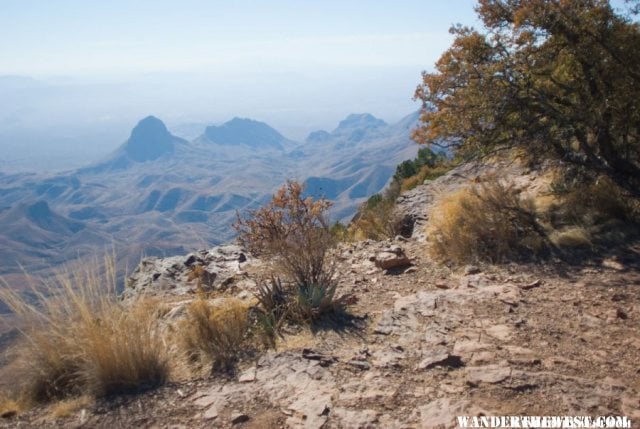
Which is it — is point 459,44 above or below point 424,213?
above

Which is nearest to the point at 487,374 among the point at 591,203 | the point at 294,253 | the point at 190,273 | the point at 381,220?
the point at 294,253

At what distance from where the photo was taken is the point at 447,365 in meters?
4.18

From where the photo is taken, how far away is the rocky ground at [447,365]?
358 centimetres

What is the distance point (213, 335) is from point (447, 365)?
2.52 meters

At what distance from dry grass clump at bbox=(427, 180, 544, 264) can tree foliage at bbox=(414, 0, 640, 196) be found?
86 centimetres

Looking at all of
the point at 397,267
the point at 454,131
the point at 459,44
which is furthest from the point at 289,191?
the point at 459,44

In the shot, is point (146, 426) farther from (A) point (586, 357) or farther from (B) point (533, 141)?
(B) point (533, 141)

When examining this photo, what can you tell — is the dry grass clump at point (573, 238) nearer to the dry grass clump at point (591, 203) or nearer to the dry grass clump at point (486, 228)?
the dry grass clump at point (486, 228)

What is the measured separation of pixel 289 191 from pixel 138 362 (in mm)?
3139

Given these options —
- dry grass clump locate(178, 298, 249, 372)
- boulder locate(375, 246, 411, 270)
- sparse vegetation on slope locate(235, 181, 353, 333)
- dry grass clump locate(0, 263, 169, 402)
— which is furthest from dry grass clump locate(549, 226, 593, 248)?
dry grass clump locate(0, 263, 169, 402)

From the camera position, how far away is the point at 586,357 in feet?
13.5

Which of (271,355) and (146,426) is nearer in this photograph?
(146,426)

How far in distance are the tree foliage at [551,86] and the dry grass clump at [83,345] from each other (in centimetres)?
549

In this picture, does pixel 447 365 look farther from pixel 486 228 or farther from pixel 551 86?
pixel 551 86
